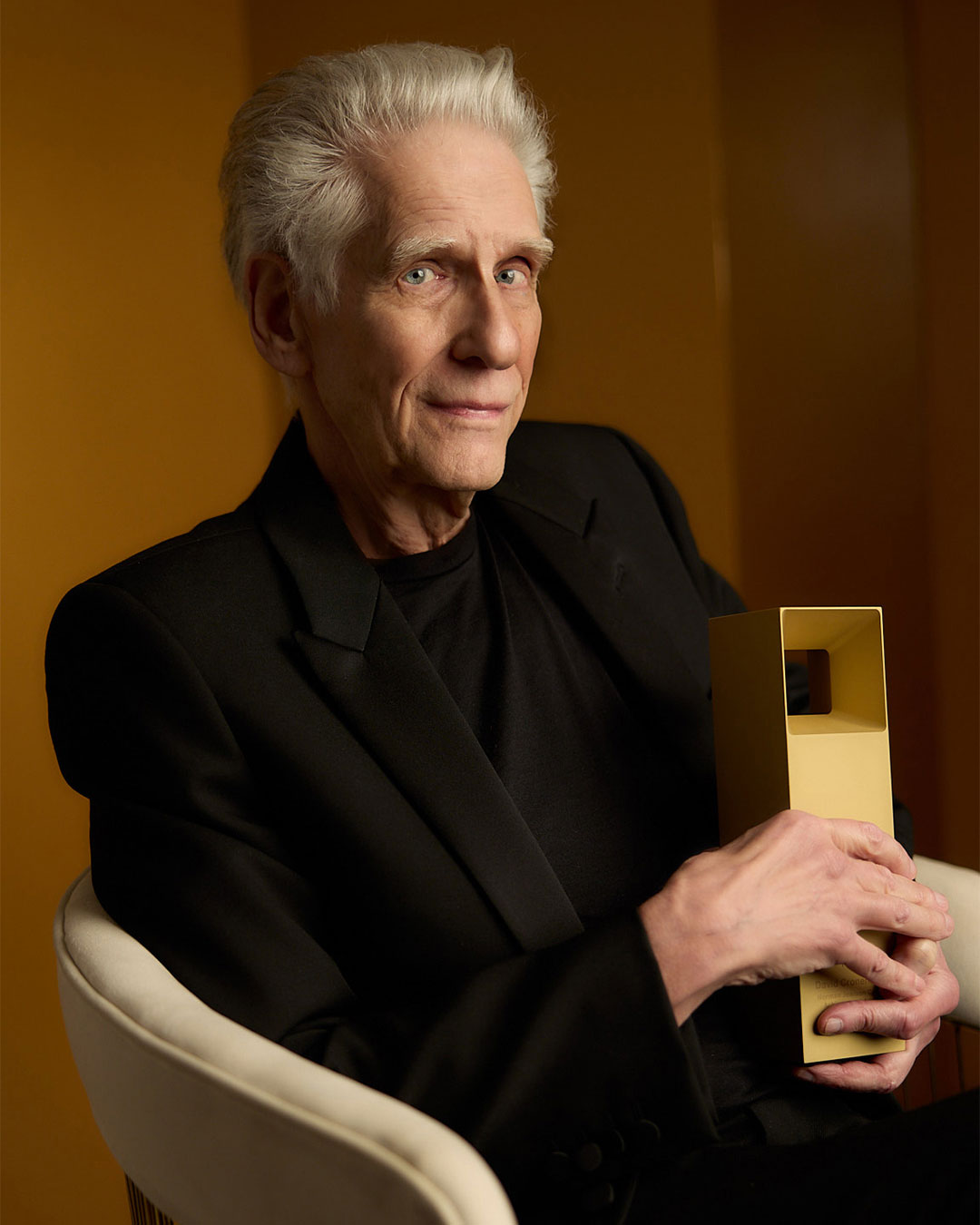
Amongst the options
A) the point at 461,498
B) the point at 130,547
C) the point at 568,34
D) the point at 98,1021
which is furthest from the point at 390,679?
the point at 568,34

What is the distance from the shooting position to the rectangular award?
1016 millimetres

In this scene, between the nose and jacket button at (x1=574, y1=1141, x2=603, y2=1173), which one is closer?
jacket button at (x1=574, y1=1141, x2=603, y2=1173)

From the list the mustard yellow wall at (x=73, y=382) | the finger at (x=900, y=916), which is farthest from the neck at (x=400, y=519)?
the mustard yellow wall at (x=73, y=382)

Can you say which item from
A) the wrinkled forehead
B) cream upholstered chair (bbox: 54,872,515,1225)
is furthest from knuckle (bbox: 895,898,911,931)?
the wrinkled forehead

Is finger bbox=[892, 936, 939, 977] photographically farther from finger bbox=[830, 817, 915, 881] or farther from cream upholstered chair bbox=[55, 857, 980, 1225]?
cream upholstered chair bbox=[55, 857, 980, 1225]

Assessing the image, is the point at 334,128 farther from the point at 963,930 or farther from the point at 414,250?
the point at 963,930

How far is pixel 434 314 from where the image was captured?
1.13m

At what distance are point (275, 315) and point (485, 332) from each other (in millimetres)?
256

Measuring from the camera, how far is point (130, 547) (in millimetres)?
2041

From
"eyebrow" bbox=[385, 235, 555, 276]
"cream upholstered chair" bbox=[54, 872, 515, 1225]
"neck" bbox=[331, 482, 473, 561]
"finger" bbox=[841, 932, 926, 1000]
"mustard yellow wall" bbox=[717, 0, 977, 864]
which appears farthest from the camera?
"mustard yellow wall" bbox=[717, 0, 977, 864]

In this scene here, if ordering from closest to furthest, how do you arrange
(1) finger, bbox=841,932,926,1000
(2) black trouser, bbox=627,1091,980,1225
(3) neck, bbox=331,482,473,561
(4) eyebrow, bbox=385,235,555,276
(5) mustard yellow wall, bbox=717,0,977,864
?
(2) black trouser, bbox=627,1091,980,1225 → (1) finger, bbox=841,932,926,1000 → (4) eyebrow, bbox=385,235,555,276 → (3) neck, bbox=331,482,473,561 → (5) mustard yellow wall, bbox=717,0,977,864

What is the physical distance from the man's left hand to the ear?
0.84 metres

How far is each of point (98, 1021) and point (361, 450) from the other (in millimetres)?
600

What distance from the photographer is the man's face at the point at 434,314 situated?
1116 mm
